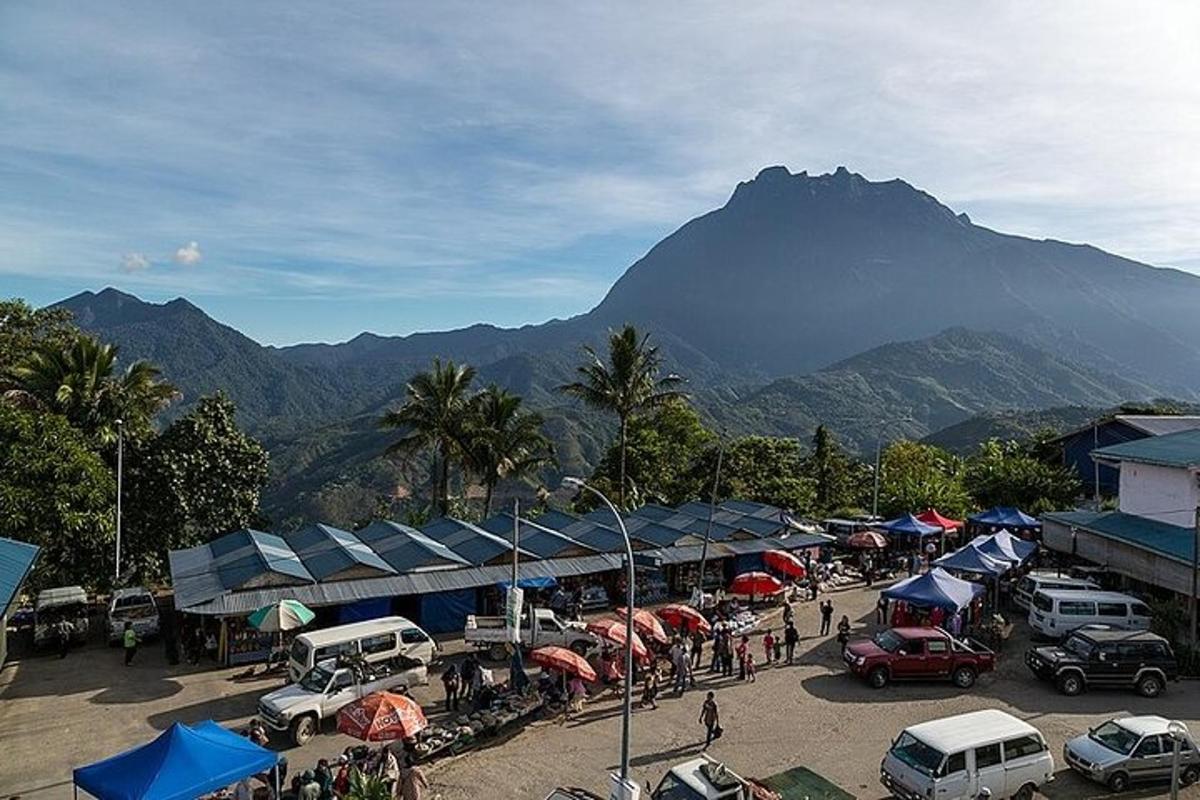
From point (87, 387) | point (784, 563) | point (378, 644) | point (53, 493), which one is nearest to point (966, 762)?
point (378, 644)

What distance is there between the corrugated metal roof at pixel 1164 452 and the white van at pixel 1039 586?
515 centimetres

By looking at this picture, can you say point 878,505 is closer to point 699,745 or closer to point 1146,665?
point 1146,665

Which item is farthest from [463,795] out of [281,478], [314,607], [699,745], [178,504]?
[281,478]

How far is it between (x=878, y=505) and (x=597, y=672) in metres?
34.7

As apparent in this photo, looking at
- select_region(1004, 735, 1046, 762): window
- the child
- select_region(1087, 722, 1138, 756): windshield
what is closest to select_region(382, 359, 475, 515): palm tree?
the child

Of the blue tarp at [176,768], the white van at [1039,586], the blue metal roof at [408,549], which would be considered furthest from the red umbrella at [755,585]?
the blue tarp at [176,768]

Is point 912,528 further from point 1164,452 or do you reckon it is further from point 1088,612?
point 1088,612

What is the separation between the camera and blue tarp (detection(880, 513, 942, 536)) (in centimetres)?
4062

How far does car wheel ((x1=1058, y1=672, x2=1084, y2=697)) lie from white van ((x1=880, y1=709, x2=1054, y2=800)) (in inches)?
283

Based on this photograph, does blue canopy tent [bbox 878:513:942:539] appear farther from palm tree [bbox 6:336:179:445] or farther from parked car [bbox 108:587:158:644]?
palm tree [bbox 6:336:179:445]

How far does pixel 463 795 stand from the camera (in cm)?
1717

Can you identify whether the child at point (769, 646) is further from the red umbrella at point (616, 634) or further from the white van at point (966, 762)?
the white van at point (966, 762)

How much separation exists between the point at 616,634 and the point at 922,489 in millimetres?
34341

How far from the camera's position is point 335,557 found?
2852 centimetres
